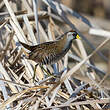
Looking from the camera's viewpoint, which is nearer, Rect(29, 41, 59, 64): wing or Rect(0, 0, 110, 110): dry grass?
A: Rect(0, 0, 110, 110): dry grass

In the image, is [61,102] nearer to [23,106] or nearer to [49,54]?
[23,106]

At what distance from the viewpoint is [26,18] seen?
2.99 meters

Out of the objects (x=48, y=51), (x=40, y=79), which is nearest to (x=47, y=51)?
(x=48, y=51)

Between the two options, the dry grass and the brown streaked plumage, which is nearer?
the dry grass

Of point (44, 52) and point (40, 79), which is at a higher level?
point (44, 52)

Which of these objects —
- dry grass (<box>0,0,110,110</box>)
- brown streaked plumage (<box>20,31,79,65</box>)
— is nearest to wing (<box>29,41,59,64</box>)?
brown streaked plumage (<box>20,31,79,65</box>)

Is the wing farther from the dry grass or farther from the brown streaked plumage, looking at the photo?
the dry grass

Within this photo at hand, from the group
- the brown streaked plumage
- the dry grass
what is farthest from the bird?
the dry grass

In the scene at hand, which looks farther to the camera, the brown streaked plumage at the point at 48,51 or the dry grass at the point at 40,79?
the brown streaked plumage at the point at 48,51

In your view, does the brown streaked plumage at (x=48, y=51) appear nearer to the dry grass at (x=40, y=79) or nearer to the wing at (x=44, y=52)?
the wing at (x=44, y=52)

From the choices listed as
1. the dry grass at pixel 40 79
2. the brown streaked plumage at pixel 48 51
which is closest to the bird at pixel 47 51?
the brown streaked plumage at pixel 48 51

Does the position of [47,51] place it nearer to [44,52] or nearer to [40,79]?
[44,52]

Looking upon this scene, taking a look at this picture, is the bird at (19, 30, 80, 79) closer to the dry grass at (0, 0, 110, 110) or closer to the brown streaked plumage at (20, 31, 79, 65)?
the brown streaked plumage at (20, 31, 79, 65)

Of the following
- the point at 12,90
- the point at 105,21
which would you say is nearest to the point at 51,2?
the point at 12,90
